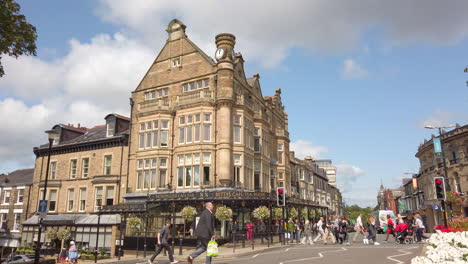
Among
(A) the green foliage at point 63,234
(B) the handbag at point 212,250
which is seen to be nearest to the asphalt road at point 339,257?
(B) the handbag at point 212,250

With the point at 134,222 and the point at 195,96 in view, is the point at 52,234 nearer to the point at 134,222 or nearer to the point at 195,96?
the point at 134,222

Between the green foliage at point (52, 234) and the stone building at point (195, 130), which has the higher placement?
the stone building at point (195, 130)

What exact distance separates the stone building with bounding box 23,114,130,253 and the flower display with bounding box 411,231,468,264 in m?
26.3

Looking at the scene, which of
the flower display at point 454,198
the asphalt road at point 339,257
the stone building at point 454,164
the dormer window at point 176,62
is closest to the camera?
the asphalt road at point 339,257

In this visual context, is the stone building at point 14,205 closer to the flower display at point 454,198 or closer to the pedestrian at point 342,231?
the pedestrian at point 342,231

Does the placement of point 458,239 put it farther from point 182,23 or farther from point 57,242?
point 57,242

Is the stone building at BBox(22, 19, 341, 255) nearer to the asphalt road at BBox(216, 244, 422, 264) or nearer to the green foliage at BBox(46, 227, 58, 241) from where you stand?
the green foliage at BBox(46, 227, 58, 241)

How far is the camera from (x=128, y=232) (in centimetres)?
2820

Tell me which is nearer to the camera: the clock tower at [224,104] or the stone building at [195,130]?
the clock tower at [224,104]

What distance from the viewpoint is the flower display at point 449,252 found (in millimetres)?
6739

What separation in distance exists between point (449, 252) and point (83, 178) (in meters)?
34.7

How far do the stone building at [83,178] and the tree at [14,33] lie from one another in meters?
19.8

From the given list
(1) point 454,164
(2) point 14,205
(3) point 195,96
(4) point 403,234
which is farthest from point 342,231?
(2) point 14,205

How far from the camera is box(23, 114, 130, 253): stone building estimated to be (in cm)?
3134
